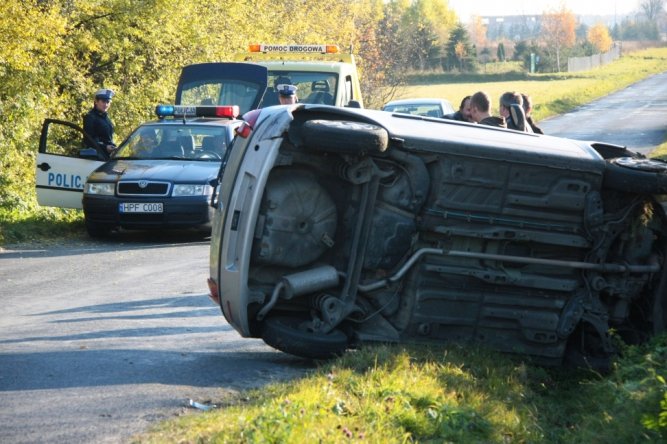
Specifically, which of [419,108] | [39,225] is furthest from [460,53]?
[39,225]

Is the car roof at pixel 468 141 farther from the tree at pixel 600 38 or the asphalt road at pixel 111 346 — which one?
the tree at pixel 600 38

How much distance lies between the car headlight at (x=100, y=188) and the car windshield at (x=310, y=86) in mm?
4115

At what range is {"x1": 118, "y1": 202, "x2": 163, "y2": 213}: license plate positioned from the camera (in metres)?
15.6

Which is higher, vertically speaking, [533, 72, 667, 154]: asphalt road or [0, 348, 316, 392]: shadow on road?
[0, 348, 316, 392]: shadow on road

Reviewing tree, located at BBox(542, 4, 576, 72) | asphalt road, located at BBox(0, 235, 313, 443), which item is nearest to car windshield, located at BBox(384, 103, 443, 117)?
asphalt road, located at BBox(0, 235, 313, 443)

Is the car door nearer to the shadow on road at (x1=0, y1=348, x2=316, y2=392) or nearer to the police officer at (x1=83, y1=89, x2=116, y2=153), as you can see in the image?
the police officer at (x1=83, y1=89, x2=116, y2=153)

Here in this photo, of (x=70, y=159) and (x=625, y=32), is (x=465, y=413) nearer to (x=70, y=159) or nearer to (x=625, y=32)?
(x=70, y=159)

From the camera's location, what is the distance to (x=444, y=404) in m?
6.76

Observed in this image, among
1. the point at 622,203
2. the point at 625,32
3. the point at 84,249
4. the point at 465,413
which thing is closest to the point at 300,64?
the point at 84,249

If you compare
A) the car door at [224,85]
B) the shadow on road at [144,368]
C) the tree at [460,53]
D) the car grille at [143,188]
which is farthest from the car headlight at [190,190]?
the tree at [460,53]

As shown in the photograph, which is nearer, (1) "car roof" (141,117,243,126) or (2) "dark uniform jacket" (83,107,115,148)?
(1) "car roof" (141,117,243,126)

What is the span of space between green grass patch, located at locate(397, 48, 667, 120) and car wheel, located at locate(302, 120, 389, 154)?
43348 millimetres

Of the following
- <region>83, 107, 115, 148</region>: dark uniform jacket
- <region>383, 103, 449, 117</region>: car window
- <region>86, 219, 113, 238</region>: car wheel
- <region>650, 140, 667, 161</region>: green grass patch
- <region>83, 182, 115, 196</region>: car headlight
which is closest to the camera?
<region>83, 182, 115, 196</region>: car headlight

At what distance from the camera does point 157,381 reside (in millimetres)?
7320
